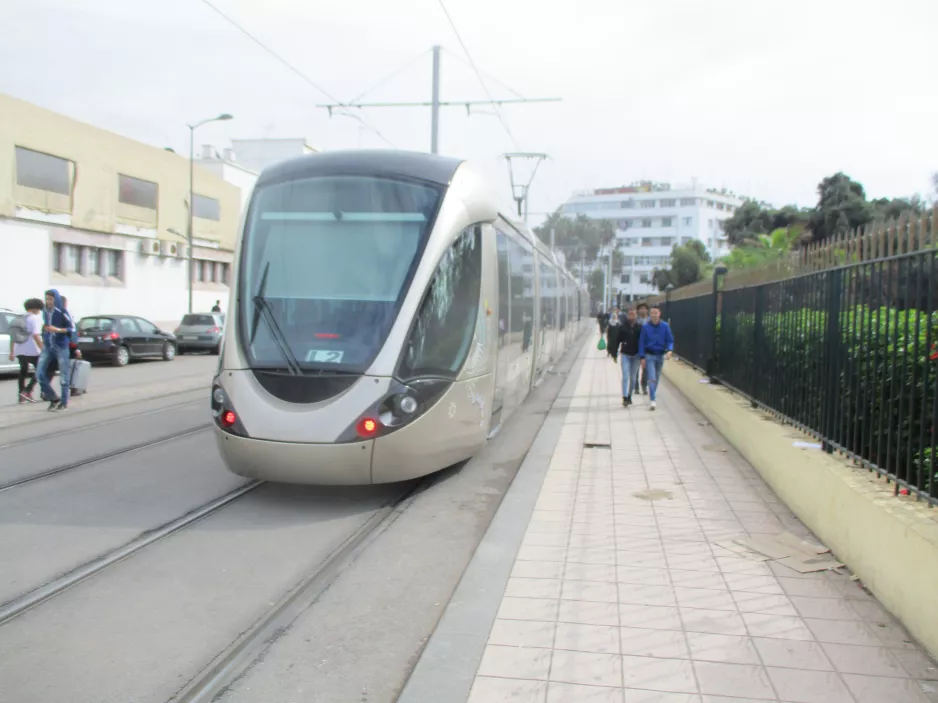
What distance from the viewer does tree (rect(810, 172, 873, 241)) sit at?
40094 millimetres

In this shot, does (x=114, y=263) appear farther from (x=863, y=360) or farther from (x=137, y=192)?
(x=863, y=360)

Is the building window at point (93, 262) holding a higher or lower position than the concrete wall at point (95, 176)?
lower

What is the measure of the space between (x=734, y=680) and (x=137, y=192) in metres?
34.4

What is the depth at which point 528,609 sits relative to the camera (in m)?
4.56

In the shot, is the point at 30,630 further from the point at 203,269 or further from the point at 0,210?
the point at 203,269

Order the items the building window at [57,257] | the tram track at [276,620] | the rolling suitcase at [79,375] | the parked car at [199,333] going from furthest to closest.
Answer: the building window at [57,257], the parked car at [199,333], the rolling suitcase at [79,375], the tram track at [276,620]

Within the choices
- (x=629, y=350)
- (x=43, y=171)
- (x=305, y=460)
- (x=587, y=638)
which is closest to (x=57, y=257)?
(x=43, y=171)

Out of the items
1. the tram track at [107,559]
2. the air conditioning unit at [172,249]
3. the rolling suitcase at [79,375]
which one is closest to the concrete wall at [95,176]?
the air conditioning unit at [172,249]

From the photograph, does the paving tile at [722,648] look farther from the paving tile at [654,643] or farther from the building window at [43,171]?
the building window at [43,171]

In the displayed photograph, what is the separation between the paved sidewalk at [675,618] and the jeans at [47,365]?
26.8ft

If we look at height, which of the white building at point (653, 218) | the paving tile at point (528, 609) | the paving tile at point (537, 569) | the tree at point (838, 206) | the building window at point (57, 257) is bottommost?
the paving tile at point (528, 609)

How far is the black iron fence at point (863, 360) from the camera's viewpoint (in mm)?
4668

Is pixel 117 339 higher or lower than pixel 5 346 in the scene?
higher

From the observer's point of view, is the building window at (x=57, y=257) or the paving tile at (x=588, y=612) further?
the building window at (x=57, y=257)
